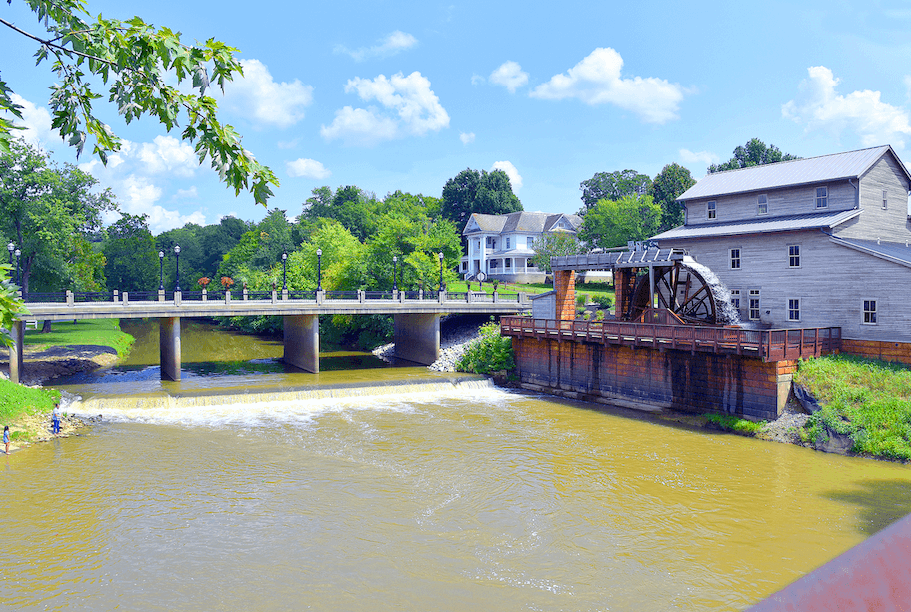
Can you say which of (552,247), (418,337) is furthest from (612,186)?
(418,337)

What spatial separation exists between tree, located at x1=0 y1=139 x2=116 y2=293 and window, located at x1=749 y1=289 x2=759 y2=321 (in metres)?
45.8

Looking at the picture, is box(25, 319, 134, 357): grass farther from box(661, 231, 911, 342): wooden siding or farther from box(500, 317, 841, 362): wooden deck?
box(661, 231, 911, 342): wooden siding

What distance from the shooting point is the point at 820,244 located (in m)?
28.8

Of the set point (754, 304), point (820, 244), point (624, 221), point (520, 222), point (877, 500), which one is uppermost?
point (520, 222)

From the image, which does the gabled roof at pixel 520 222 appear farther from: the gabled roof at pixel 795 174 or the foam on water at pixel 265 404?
the foam on water at pixel 265 404

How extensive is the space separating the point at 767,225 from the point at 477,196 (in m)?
66.1

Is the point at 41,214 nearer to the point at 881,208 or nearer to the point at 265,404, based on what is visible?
the point at 265,404

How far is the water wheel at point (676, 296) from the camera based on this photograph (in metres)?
34.6

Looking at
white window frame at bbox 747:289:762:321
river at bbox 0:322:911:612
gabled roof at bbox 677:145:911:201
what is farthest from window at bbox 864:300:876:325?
river at bbox 0:322:911:612

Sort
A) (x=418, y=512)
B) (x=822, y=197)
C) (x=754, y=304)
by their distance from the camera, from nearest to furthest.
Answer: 1. (x=418, y=512)
2. (x=822, y=197)
3. (x=754, y=304)

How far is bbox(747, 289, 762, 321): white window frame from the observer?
31.9 m

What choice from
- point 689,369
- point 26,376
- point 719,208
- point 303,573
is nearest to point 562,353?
point 689,369

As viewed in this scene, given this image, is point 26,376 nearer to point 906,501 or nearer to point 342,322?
point 342,322

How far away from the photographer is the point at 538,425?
26.7m
